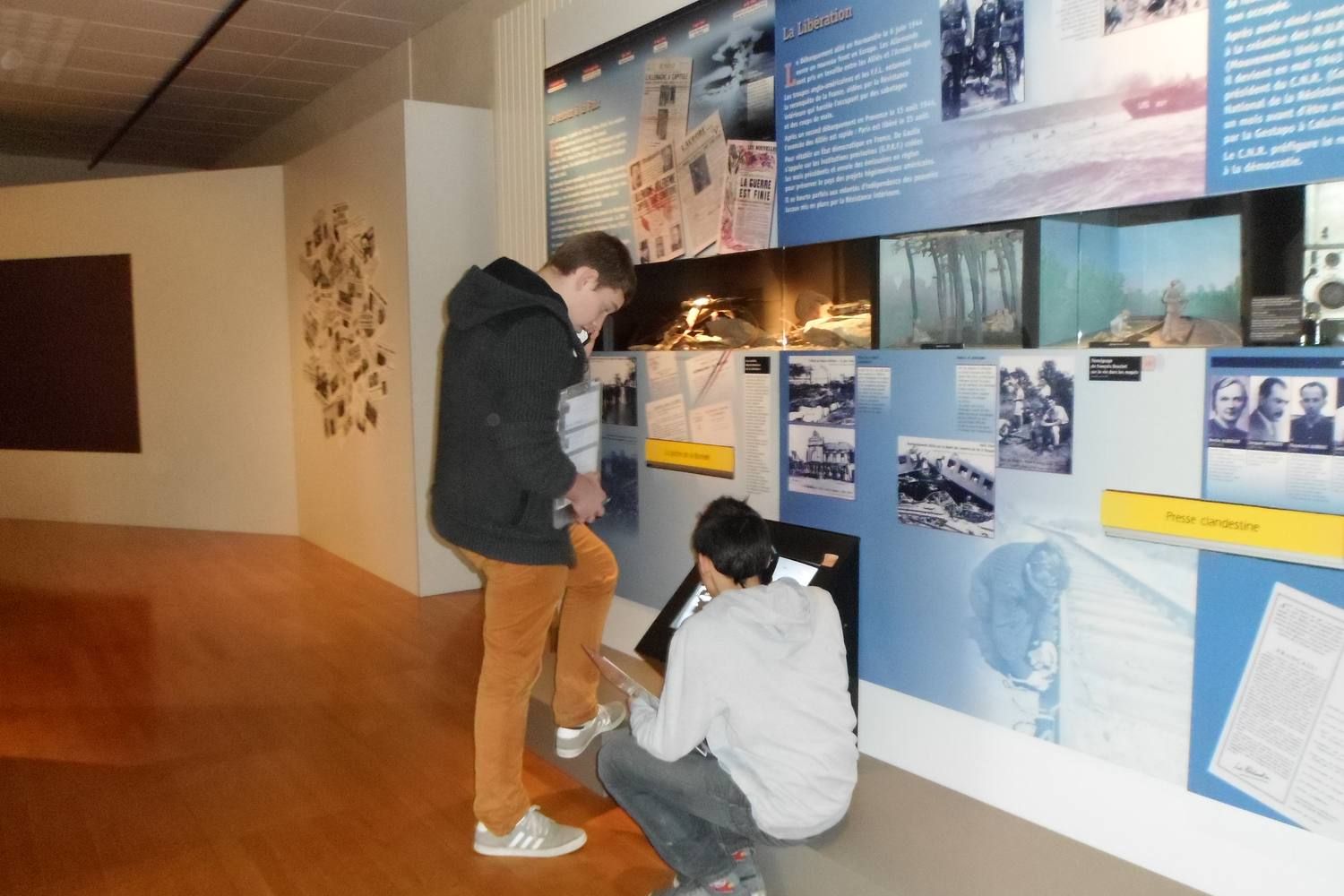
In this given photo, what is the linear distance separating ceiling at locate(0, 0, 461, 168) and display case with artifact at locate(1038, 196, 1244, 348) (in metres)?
4.34

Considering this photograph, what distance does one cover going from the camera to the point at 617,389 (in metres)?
3.82

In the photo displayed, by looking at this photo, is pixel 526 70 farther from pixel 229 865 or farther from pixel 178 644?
pixel 229 865

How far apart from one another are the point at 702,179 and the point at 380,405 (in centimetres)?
287

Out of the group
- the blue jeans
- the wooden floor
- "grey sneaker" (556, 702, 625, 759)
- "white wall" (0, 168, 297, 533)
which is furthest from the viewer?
"white wall" (0, 168, 297, 533)

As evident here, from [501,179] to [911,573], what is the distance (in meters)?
3.13

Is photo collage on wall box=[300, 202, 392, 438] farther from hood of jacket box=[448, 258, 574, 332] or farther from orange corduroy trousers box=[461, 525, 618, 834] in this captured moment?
orange corduroy trousers box=[461, 525, 618, 834]

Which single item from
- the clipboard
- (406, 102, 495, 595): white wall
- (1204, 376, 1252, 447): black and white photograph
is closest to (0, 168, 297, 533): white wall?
(406, 102, 495, 595): white wall

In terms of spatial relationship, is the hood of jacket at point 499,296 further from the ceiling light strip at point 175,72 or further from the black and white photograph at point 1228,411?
the ceiling light strip at point 175,72

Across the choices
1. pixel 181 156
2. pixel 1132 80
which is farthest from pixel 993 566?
pixel 181 156

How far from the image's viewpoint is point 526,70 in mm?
4461

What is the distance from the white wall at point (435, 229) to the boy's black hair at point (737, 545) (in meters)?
3.26

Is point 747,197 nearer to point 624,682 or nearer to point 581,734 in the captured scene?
point 624,682

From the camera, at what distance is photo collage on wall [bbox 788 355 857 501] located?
2.79 m

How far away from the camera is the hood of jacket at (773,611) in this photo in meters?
2.03
